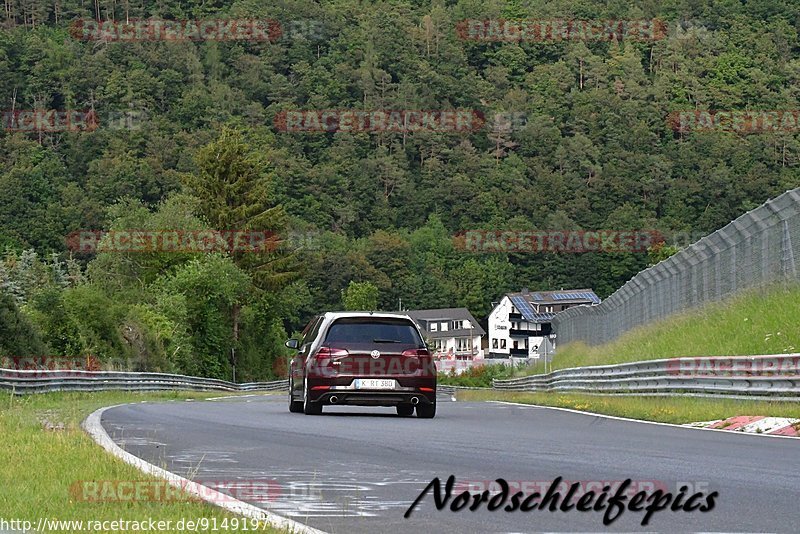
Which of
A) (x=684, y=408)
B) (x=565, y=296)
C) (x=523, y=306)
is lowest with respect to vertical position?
(x=684, y=408)

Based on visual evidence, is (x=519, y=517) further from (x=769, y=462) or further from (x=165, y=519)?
(x=769, y=462)

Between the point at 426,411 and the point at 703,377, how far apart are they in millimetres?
5052

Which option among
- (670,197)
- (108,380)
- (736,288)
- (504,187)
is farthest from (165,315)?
(504,187)

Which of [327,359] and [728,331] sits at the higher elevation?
[728,331]

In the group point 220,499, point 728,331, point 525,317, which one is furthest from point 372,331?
point 525,317

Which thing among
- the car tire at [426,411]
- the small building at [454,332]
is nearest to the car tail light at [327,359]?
the car tire at [426,411]

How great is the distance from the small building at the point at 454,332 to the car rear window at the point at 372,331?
15758cm

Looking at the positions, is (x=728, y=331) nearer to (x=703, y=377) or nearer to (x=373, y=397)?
(x=703, y=377)

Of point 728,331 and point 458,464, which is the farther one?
point 728,331

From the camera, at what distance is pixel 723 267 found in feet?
88.0

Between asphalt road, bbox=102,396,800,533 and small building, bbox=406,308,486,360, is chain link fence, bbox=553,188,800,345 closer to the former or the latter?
asphalt road, bbox=102,396,800,533

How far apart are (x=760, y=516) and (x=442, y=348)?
7002 inches

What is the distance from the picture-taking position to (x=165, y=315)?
2879 inches

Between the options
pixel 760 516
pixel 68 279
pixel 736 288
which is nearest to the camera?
pixel 760 516
